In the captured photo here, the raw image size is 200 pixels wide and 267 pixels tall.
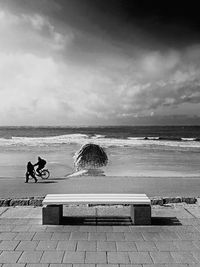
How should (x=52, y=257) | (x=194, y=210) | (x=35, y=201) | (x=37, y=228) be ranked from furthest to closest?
(x=35, y=201), (x=194, y=210), (x=37, y=228), (x=52, y=257)

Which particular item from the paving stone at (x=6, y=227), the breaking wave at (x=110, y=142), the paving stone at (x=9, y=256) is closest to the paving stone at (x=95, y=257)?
the paving stone at (x=9, y=256)

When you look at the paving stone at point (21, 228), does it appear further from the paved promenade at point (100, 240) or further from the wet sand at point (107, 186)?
the wet sand at point (107, 186)

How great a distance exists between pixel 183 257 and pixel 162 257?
302mm

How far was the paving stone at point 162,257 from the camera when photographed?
4184 millimetres

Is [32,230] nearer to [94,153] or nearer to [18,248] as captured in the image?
[18,248]

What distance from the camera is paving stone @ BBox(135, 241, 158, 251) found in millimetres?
4602

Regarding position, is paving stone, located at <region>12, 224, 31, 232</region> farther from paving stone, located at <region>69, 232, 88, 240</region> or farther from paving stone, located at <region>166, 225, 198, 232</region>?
paving stone, located at <region>166, 225, 198, 232</region>

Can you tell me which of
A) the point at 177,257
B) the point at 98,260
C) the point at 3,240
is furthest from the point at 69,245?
the point at 177,257

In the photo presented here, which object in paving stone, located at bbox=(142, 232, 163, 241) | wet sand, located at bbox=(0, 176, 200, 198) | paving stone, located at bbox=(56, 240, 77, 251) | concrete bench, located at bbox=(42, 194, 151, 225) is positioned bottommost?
wet sand, located at bbox=(0, 176, 200, 198)

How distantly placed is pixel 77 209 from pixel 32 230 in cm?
160

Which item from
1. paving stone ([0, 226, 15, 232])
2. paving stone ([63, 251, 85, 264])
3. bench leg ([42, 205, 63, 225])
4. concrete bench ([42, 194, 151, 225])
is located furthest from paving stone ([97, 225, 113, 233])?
paving stone ([0, 226, 15, 232])

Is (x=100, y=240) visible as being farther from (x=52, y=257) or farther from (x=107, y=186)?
(x=107, y=186)

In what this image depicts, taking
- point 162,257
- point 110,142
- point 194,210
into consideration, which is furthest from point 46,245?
point 110,142

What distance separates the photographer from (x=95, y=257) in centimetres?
431
